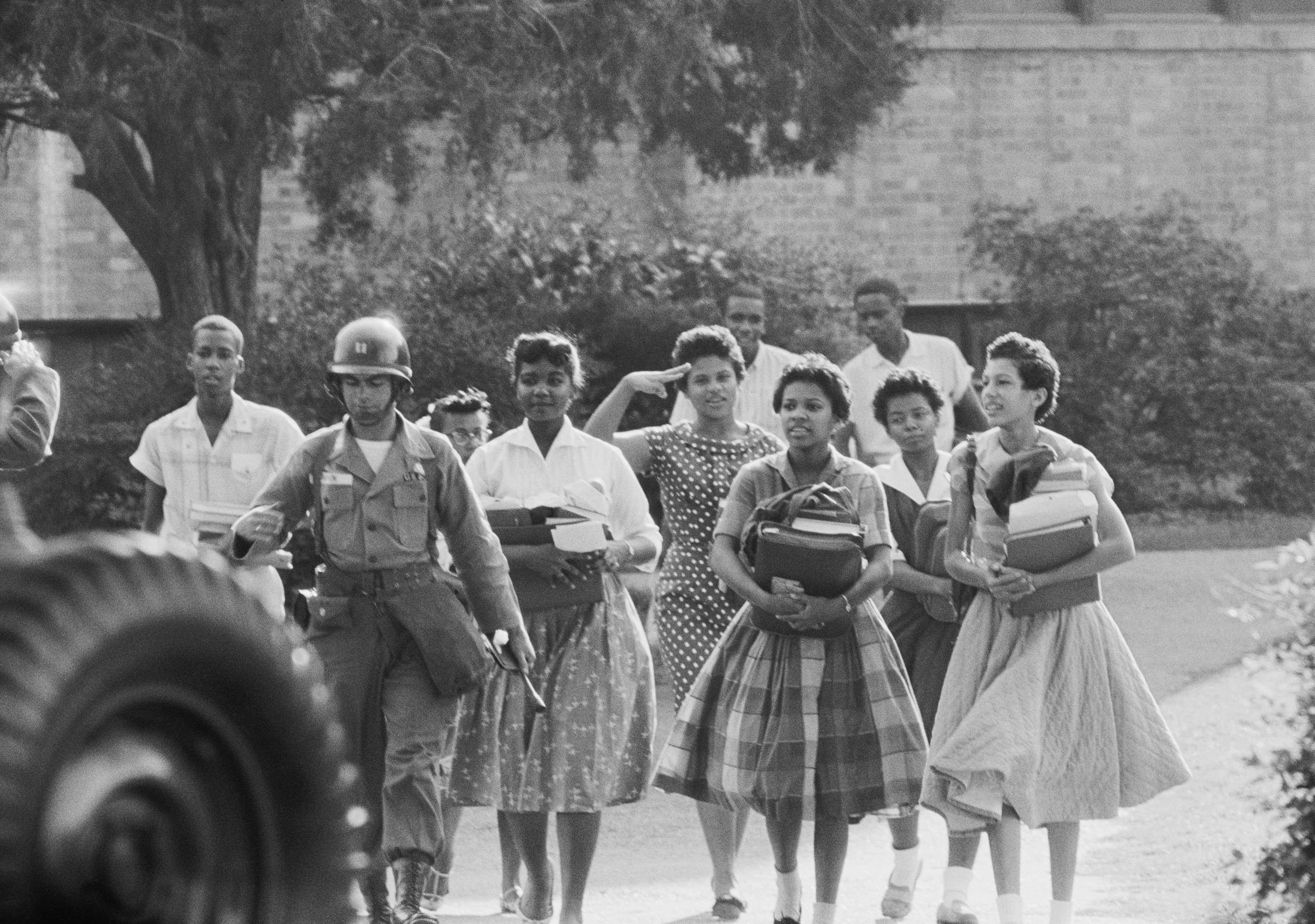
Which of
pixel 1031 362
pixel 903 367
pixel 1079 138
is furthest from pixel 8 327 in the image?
pixel 1079 138

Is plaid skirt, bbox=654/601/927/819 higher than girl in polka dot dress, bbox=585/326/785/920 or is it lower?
lower

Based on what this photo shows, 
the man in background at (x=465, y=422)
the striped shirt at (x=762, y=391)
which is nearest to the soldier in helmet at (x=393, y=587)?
the man in background at (x=465, y=422)

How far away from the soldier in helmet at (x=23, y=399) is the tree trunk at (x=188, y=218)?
25.9 feet

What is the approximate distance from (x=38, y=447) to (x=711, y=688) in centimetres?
226

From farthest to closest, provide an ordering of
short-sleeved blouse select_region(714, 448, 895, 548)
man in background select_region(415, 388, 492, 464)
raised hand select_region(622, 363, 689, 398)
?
1. man in background select_region(415, 388, 492, 464)
2. raised hand select_region(622, 363, 689, 398)
3. short-sleeved blouse select_region(714, 448, 895, 548)

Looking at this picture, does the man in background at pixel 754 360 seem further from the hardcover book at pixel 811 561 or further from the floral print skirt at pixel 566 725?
the hardcover book at pixel 811 561

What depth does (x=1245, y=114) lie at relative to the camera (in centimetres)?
2861

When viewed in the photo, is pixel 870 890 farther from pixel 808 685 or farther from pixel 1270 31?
pixel 1270 31

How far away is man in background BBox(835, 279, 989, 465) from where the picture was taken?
1020 centimetres

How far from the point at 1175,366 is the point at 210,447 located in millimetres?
15523

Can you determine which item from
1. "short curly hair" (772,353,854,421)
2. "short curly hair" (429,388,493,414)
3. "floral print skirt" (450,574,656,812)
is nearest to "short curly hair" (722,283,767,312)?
"short curly hair" (429,388,493,414)

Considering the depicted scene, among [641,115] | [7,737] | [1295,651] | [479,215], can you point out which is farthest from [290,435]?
[479,215]

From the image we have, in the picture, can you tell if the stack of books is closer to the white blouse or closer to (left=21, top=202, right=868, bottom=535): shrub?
the white blouse

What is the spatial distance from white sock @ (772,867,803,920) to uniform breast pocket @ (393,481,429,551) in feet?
5.31
